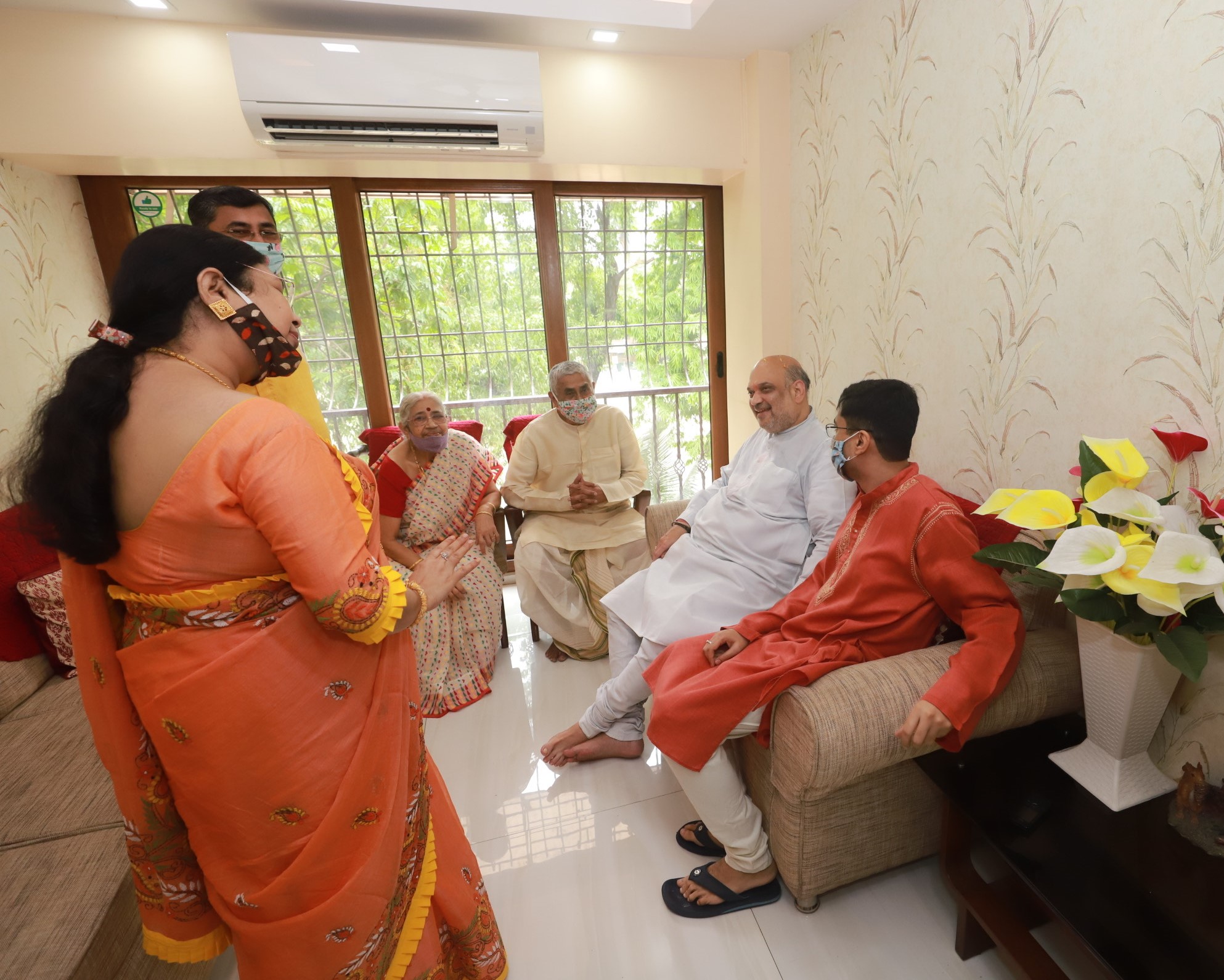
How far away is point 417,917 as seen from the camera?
108 cm

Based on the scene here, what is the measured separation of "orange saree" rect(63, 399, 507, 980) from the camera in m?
0.81

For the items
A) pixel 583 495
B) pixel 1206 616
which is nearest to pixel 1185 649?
→ pixel 1206 616

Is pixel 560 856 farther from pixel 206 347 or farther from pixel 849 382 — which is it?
pixel 849 382

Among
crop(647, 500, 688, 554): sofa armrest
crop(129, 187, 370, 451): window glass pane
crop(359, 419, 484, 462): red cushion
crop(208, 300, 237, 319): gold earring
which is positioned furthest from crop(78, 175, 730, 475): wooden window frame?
crop(208, 300, 237, 319): gold earring

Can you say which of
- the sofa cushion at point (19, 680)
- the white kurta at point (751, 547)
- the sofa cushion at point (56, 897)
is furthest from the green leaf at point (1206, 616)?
the sofa cushion at point (19, 680)

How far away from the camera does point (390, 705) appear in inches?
40.1

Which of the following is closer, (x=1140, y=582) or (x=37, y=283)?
(x=1140, y=582)

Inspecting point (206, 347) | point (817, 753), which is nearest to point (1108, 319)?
point (817, 753)

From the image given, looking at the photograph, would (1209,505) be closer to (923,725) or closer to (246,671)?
(923,725)

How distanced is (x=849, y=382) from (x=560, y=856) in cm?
207

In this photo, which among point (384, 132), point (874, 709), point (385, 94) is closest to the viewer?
point (874, 709)

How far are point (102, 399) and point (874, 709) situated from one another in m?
1.42

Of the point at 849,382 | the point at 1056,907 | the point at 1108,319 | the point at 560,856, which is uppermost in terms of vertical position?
the point at 1108,319

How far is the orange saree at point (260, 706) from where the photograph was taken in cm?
81
